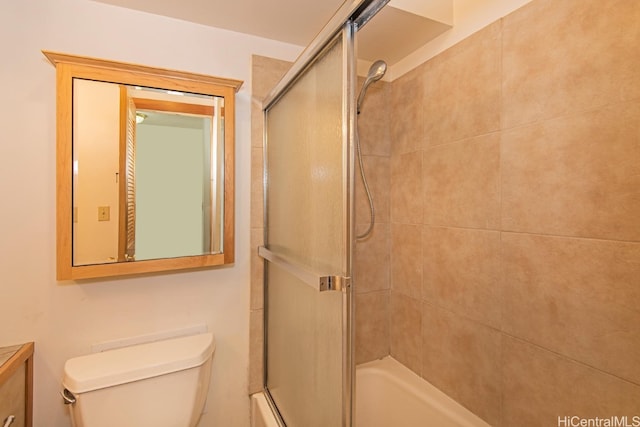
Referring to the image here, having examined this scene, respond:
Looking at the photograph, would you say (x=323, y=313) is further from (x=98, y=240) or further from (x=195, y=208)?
(x=98, y=240)

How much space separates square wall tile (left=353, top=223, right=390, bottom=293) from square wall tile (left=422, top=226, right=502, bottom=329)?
263 millimetres

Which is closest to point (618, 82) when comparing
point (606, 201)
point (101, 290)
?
point (606, 201)

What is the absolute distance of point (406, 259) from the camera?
5.20 ft

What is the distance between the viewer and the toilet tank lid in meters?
0.98

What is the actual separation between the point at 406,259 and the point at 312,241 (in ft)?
2.69

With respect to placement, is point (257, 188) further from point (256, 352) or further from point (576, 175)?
point (576, 175)

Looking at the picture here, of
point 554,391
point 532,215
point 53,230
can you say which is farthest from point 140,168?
point 554,391

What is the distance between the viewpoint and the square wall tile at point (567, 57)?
2.63 feet

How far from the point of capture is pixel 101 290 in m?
1.17

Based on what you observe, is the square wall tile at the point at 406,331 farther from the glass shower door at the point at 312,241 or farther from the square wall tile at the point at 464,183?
the glass shower door at the point at 312,241

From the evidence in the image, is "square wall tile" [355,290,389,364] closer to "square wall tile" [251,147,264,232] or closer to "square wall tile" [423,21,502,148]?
"square wall tile" [251,147,264,232]

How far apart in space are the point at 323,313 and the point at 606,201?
89 centimetres

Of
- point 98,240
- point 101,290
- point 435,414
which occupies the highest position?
point 98,240

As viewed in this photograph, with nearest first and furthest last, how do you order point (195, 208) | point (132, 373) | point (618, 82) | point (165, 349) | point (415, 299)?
point (618, 82)
point (132, 373)
point (165, 349)
point (195, 208)
point (415, 299)
